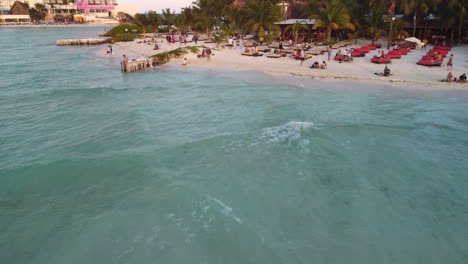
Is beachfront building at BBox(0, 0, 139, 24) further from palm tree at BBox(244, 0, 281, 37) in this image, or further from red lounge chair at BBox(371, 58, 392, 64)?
red lounge chair at BBox(371, 58, 392, 64)

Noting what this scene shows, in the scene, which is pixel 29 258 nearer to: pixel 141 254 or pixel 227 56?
pixel 141 254

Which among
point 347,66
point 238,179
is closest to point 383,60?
point 347,66

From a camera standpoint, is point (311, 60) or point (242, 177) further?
point (311, 60)

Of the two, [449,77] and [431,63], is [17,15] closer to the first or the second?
[431,63]

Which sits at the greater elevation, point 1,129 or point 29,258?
point 1,129

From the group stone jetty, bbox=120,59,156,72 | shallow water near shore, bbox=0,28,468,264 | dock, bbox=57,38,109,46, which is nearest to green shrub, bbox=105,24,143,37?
dock, bbox=57,38,109,46

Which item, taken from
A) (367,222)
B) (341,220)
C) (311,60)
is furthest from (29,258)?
(311,60)

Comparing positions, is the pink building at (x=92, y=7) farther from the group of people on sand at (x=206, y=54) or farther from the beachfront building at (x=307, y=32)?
the group of people on sand at (x=206, y=54)
